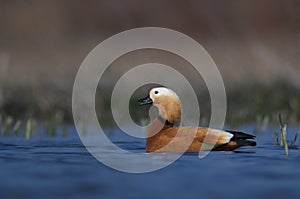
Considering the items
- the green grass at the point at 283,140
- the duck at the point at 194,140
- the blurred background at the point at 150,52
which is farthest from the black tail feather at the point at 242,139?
the blurred background at the point at 150,52

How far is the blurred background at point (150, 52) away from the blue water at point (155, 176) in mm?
2824

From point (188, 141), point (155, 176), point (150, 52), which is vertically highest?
point (150, 52)

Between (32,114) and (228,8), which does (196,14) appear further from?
(32,114)

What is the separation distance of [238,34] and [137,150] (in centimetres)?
1063

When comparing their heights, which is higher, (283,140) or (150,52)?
(150,52)

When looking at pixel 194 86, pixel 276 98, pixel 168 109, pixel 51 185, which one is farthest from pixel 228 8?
pixel 51 185

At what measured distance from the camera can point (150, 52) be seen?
63.7ft

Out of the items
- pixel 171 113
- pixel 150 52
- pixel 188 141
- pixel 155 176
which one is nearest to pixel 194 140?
pixel 188 141

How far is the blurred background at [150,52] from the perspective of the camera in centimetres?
1335

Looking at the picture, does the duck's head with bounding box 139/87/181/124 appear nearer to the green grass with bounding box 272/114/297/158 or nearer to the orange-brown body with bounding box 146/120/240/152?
the orange-brown body with bounding box 146/120/240/152

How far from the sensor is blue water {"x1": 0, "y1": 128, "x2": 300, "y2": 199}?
6.79 meters

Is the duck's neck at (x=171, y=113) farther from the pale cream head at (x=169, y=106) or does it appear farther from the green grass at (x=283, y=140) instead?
the green grass at (x=283, y=140)

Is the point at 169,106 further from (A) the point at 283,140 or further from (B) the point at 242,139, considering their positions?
(A) the point at 283,140

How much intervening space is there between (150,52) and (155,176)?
466 inches
